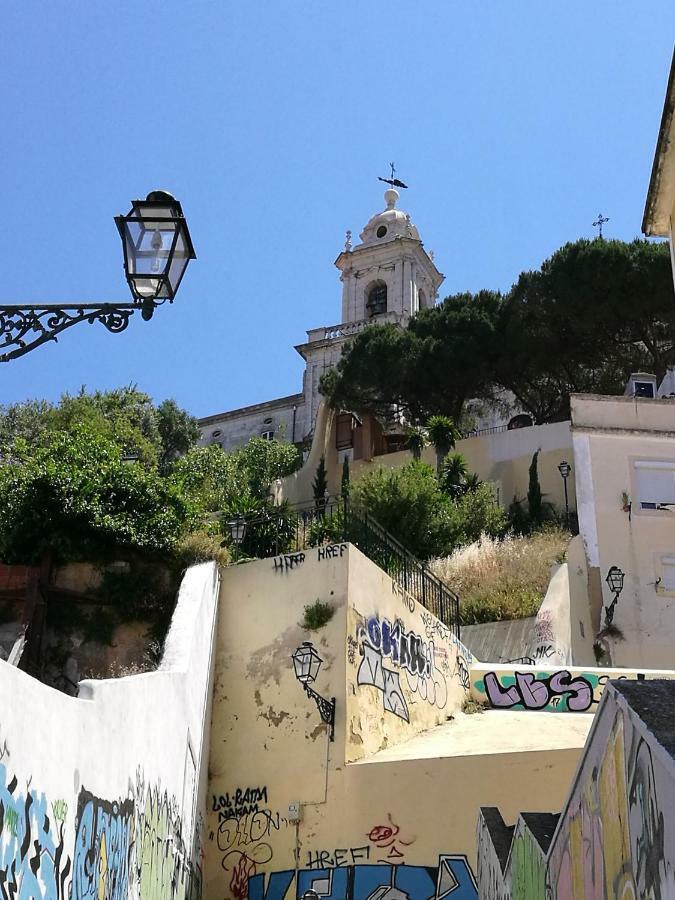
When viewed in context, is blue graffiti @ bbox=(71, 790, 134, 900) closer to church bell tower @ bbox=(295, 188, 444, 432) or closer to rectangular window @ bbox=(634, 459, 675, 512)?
rectangular window @ bbox=(634, 459, 675, 512)

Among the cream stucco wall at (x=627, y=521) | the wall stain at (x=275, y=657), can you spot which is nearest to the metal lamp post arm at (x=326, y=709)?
the wall stain at (x=275, y=657)

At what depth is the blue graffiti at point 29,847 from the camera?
6.39 m

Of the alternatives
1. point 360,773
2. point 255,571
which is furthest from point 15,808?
point 255,571

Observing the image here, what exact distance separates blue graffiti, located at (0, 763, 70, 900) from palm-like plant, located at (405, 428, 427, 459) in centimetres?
2881

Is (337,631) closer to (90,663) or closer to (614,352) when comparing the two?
(90,663)

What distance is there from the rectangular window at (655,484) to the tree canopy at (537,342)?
1283 cm

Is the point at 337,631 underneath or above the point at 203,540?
underneath

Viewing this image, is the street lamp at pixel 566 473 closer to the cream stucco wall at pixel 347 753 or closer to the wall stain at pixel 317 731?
the cream stucco wall at pixel 347 753

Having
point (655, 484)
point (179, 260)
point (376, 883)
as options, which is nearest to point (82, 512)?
point (376, 883)

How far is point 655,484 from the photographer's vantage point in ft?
78.1

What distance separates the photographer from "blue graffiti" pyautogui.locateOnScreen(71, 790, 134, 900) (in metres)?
7.86

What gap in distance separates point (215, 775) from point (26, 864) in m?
7.16

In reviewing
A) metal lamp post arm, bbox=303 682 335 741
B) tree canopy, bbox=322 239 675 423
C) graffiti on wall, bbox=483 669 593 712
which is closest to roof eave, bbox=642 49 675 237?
metal lamp post arm, bbox=303 682 335 741

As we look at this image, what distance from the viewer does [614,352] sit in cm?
3753
